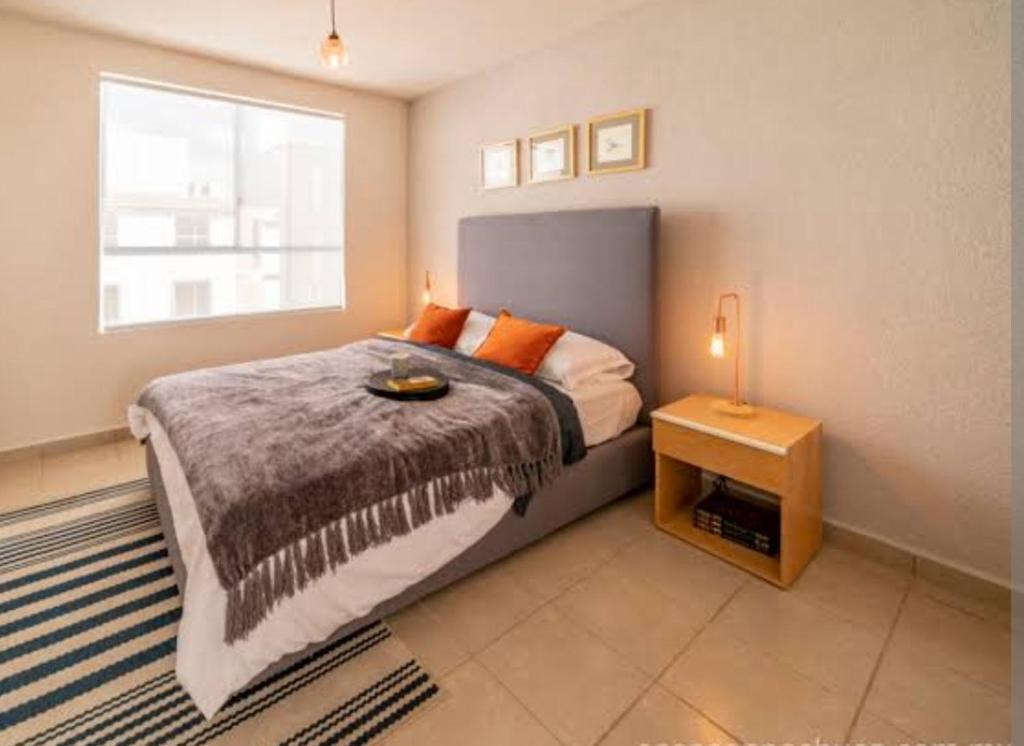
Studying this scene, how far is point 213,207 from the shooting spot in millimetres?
3795

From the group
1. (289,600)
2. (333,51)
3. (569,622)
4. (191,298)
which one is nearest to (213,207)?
(191,298)

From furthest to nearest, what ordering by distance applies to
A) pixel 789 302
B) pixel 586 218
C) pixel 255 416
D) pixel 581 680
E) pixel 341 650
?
1. pixel 586 218
2. pixel 789 302
3. pixel 255 416
4. pixel 341 650
5. pixel 581 680

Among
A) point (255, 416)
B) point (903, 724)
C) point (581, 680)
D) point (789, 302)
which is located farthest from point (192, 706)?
point (789, 302)

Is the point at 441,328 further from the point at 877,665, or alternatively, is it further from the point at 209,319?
the point at 877,665

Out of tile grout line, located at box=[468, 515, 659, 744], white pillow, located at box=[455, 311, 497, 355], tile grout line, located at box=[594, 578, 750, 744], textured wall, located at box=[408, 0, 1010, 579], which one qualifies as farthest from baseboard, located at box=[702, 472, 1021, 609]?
white pillow, located at box=[455, 311, 497, 355]

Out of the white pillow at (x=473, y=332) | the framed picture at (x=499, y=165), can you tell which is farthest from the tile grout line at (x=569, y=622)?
the framed picture at (x=499, y=165)

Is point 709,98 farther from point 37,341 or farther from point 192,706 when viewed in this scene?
point 37,341

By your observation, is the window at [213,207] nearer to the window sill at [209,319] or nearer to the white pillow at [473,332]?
the window sill at [209,319]

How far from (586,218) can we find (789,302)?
3.84 feet

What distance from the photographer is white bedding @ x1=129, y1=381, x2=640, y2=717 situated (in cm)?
142

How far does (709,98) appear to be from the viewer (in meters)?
2.58

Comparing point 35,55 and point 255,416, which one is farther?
point 35,55

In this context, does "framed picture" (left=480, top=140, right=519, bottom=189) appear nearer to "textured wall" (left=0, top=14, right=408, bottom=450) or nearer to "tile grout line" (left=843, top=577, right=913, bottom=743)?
"textured wall" (left=0, top=14, right=408, bottom=450)

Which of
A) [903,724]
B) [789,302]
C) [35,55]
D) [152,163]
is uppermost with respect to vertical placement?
[35,55]
